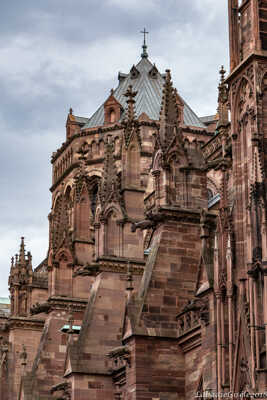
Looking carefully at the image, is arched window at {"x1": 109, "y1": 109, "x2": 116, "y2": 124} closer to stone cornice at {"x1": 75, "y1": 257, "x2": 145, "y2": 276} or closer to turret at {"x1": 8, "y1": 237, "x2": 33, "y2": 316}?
turret at {"x1": 8, "y1": 237, "x2": 33, "y2": 316}

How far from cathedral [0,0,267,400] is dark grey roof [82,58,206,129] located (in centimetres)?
1868

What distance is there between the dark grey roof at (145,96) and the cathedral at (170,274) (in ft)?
61.3

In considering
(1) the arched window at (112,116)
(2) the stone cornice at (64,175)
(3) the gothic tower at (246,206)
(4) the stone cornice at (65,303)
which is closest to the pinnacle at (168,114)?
(3) the gothic tower at (246,206)

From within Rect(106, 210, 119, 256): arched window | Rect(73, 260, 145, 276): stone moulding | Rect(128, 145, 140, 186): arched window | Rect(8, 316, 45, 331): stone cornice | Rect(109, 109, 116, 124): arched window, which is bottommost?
Rect(8, 316, 45, 331): stone cornice

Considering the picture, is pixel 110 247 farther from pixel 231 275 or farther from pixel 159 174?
pixel 231 275

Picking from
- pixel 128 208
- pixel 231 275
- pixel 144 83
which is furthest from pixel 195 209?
pixel 144 83

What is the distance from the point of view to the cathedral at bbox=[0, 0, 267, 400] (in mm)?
27203

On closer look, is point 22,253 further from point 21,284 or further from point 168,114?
point 168,114

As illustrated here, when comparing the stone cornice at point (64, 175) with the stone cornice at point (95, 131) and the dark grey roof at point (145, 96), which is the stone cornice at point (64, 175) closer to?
the stone cornice at point (95, 131)

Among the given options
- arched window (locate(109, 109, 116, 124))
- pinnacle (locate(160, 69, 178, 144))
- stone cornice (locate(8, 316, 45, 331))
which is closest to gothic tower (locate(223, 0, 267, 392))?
pinnacle (locate(160, 69, 178, 144))

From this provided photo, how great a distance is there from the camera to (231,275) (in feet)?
90.4

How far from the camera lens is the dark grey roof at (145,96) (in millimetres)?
76188

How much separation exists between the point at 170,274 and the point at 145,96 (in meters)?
44.4

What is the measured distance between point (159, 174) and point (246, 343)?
39.9ft
